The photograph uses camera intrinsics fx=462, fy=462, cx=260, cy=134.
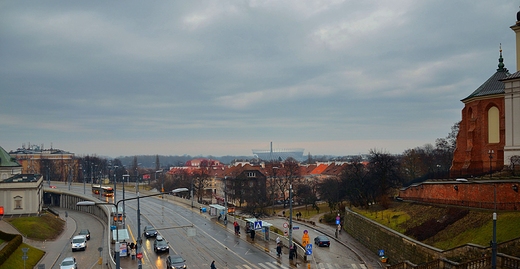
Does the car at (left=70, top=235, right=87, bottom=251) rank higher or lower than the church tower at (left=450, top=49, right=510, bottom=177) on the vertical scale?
lower

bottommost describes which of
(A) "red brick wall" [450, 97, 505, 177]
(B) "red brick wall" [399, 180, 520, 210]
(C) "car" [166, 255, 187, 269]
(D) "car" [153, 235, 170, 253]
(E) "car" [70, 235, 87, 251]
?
(E) "car" [70, 235, 87, 251]

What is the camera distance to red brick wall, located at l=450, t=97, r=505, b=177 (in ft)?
Result: 151

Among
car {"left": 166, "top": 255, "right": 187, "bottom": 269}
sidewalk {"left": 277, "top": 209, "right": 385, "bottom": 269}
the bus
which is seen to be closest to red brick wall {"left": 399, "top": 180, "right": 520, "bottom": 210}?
sidewalk {"left": 277, "top": 209, "right": 385, "bottom": 269}

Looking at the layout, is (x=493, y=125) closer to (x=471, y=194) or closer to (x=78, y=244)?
(x=471, y=194)

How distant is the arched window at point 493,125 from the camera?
47375 millimetres

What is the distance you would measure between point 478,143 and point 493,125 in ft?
8.15

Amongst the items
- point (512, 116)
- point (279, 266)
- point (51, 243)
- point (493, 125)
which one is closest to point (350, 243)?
point (279, 266)

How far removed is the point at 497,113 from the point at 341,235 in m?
21.7

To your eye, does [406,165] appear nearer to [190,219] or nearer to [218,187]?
[190,219]

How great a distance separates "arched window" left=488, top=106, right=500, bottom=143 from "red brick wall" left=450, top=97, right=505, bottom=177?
0.98 ft

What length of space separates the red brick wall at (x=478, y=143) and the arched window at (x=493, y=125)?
30 centimetres

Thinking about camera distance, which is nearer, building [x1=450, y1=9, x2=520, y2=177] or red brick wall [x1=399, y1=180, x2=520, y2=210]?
red brick wall [x1=399, y1=180, x2=520, y2=210]

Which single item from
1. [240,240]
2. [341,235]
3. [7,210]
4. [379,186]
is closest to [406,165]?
[379,186]

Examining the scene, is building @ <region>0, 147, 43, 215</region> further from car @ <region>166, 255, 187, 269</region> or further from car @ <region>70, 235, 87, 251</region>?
car @ <region>166, 255, 187, 269</region>
